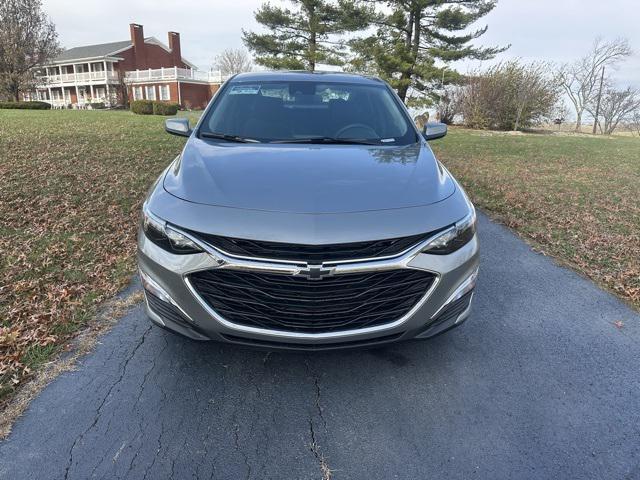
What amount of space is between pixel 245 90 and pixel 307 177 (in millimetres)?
1797

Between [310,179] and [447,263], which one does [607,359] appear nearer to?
[447,263]

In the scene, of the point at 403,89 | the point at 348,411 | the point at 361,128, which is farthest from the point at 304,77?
the point at 403,89

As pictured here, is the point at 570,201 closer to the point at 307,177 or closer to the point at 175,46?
the point at 307,177

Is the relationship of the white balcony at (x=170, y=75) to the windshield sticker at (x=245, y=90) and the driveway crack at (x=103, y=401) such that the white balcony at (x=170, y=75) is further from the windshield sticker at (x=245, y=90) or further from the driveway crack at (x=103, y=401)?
the driveway crack at (x=103, y=401)

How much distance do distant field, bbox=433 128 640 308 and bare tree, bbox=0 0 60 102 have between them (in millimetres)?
32811

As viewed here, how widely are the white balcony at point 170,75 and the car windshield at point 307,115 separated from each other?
145 feet

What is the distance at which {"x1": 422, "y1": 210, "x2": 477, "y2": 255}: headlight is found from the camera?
2.23 metres

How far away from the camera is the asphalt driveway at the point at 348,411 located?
6.68 ft

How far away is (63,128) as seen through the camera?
12273 mm

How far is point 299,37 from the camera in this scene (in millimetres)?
27734

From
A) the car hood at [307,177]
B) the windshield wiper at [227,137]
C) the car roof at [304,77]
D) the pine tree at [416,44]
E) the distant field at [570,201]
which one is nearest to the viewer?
the car hood at [307,177]

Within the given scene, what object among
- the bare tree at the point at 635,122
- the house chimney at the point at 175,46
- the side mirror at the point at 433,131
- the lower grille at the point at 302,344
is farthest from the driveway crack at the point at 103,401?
the house chimney at the point at 175,46

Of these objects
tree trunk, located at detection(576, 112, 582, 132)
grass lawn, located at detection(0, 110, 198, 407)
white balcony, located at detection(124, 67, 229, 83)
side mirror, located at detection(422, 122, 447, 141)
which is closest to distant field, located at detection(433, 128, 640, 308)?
side mirror, located at detection(422, 122, 447, 141)

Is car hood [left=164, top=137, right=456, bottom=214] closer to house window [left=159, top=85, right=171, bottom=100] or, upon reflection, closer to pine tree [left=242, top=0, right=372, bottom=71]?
pine tree [left=242, top=0, right=372, bottom=71]
